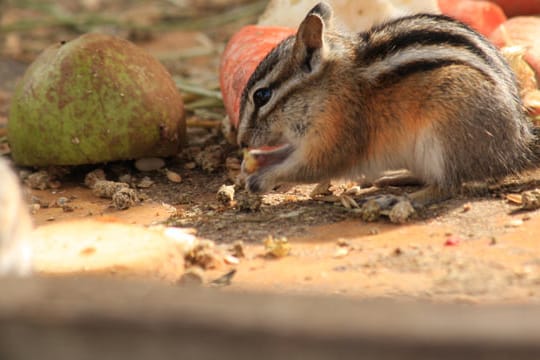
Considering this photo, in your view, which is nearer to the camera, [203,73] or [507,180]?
[507,180]

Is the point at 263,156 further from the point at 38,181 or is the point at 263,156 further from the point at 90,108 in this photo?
the point at 38,181

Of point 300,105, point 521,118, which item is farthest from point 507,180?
point 300,105

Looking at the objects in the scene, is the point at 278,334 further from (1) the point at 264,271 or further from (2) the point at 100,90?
(2) the point at 100,90

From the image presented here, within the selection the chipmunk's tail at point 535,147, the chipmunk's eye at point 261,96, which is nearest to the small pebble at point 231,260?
the chipmunk's eye at point 261,96

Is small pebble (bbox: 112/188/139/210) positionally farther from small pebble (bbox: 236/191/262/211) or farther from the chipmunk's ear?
the chipmunk's ear

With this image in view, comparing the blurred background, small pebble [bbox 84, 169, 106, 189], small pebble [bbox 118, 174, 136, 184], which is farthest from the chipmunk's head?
the blurred background

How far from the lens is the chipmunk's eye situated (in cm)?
555

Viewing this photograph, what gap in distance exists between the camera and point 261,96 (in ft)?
18.3

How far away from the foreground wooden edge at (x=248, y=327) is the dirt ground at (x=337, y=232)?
1559 mm

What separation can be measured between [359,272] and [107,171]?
2611 mm

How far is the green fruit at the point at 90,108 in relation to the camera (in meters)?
6.19

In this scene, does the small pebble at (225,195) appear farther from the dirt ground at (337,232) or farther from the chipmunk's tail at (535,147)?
the chipmunk's tail at (535,147)

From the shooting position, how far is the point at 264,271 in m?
4.62

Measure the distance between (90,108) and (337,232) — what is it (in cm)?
195
